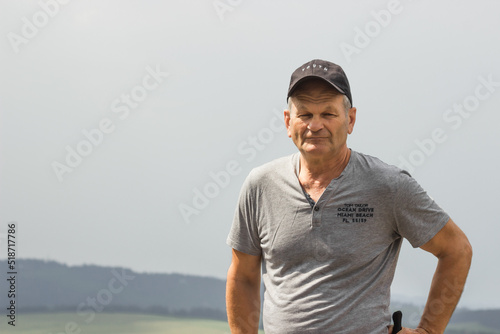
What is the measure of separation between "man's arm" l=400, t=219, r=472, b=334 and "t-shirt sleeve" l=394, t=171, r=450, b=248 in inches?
2.4

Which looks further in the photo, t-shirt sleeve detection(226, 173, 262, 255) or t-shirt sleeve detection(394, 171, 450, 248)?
t-shirt sleeve detection(226, 173, 262, 255)

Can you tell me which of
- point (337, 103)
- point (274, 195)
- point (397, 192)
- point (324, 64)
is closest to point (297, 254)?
point (274, 195)

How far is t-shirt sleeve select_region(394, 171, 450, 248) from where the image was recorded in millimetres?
1938

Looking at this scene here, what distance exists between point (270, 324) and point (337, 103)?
80 cm

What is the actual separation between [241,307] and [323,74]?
957 mm

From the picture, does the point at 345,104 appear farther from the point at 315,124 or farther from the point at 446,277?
the point at 446,277

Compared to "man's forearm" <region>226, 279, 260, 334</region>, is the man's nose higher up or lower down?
higher up

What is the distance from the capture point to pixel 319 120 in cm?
193

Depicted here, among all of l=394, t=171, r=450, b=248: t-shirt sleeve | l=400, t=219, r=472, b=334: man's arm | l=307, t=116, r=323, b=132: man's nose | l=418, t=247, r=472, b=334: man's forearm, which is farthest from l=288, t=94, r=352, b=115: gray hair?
l=418, t=247, r=472, b=334: man's forearm

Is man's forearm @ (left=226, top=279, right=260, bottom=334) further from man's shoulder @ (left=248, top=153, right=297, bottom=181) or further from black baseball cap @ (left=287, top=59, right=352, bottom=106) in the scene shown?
black baseball cap @ (left=287, top=59, right=352, bottom=106)

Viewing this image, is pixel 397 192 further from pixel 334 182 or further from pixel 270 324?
pixel 270 324

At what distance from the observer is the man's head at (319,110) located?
1.93m

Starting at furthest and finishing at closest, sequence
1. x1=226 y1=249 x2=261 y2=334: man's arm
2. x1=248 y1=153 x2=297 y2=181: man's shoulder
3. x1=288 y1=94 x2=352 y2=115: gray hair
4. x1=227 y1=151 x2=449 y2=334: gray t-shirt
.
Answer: x1=226 y1=249 x2=261 y2=334: man's arm → x1=248 y1=153 x2=297 y2=181: man's shoulder → x1=288 y1=94 x2=352 y2=115: gray hair → x1=227 y1=151 x2=449 y2=334: gray t-shirt

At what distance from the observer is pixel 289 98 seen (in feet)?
6.63
